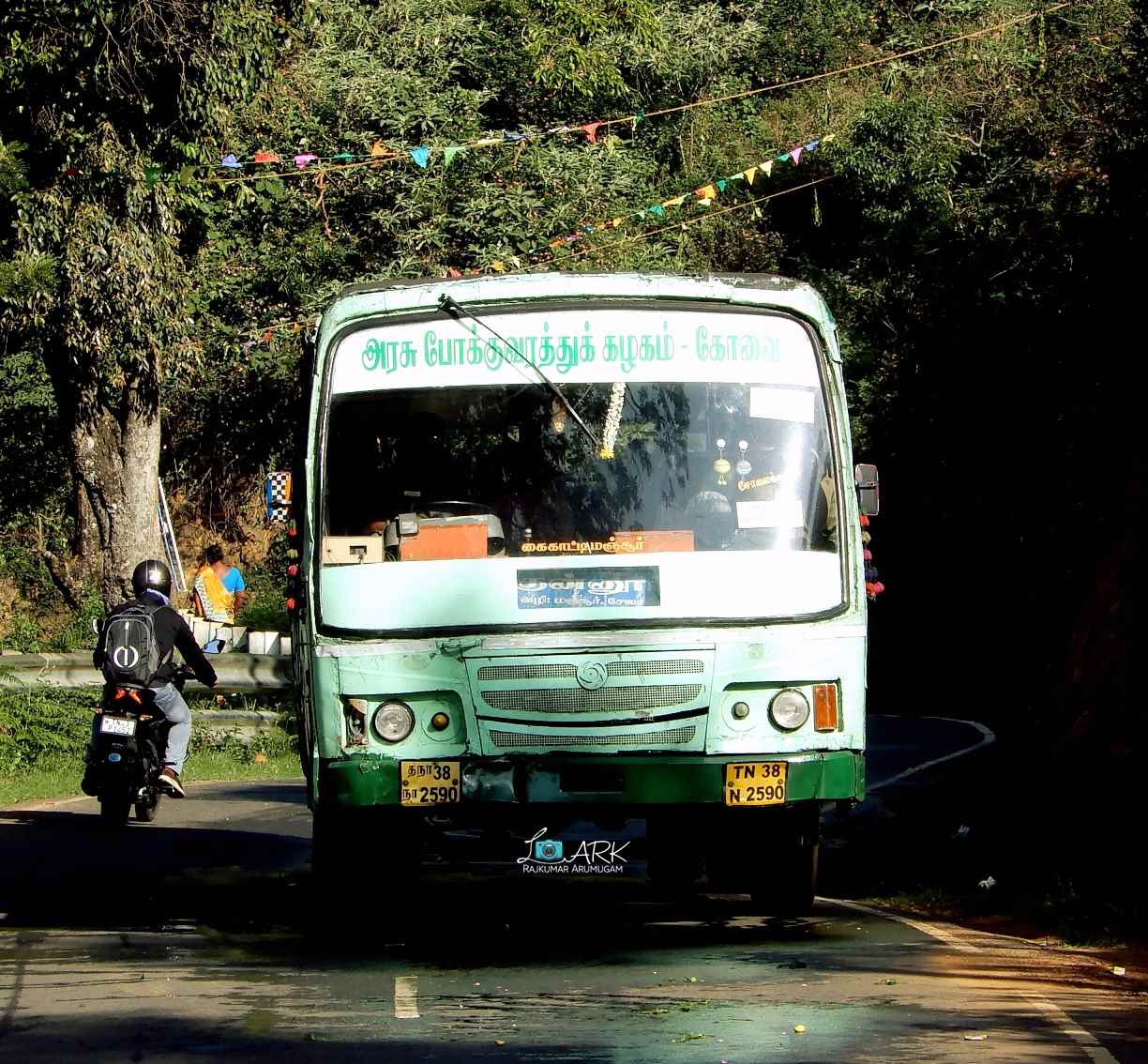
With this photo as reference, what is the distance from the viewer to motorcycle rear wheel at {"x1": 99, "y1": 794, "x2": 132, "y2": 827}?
43.2ft

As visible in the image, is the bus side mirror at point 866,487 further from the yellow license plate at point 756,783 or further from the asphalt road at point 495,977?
the asphalt road at point 495,977

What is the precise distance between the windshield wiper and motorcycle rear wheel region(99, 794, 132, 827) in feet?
18.1

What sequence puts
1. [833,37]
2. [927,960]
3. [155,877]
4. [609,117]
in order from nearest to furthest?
[927,960]
[155,877]
[609,117]
[833,37]

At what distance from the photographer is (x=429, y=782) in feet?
27.1

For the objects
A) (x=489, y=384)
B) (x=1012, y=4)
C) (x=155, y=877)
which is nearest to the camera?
(x=489, y=384)

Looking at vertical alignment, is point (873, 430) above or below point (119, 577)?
above

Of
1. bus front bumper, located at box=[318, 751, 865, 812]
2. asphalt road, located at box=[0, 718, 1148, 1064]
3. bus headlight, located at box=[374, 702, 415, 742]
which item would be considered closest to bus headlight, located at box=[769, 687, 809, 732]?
bus front bumper, located at box=[318, 751, 865, 812]

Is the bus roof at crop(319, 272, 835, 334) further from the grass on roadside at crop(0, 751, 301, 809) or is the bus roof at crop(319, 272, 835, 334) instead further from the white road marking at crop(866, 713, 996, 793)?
the grass on roadside at crop(0, 751, 301, 809)

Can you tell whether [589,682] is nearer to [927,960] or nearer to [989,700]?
[927,960]

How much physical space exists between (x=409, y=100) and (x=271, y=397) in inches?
190

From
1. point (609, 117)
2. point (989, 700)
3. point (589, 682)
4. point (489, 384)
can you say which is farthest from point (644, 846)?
point (609, 117)

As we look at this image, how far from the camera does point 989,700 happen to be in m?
25.9

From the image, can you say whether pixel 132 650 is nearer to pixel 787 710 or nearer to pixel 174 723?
pixel 174 723

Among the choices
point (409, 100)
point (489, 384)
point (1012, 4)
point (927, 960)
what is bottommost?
point (927, 960)
